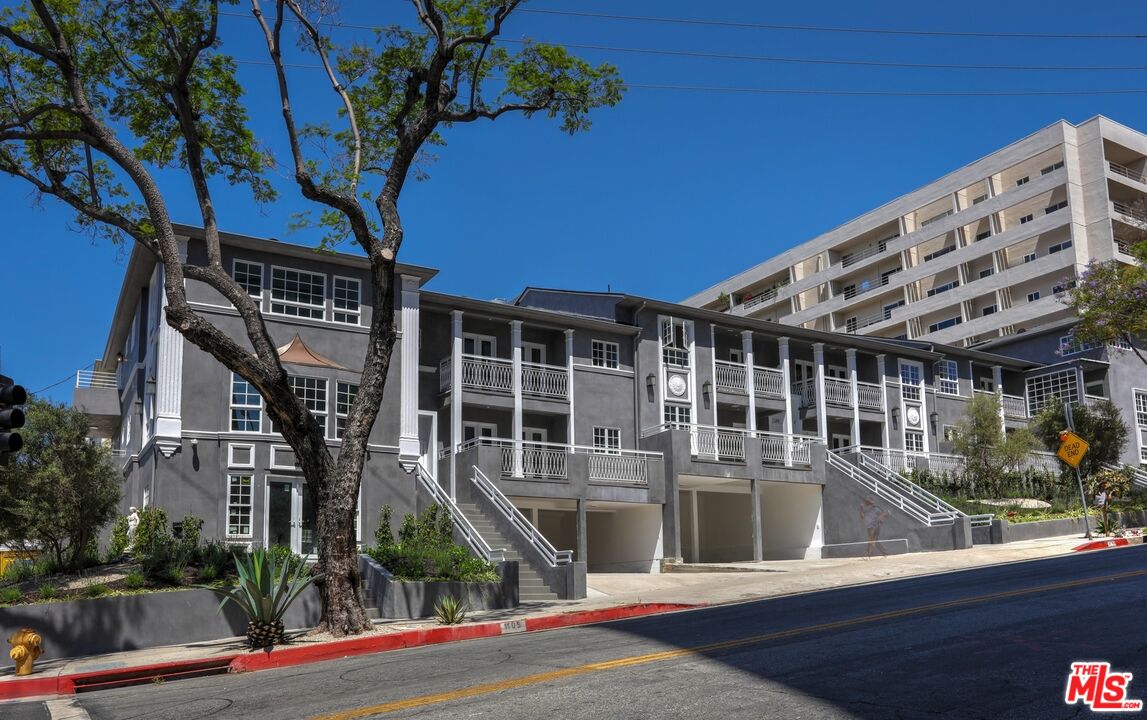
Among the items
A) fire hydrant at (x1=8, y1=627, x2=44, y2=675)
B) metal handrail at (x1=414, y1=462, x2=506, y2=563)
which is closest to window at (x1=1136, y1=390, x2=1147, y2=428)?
metal handrail at (x1=414, y1=462, x2=506, y2=563)

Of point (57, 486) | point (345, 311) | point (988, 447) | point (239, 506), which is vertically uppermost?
point (345, 311)

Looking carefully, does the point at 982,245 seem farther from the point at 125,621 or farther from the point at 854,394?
the point at 125,621

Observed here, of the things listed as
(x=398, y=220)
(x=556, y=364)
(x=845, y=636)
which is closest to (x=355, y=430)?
(x=398, y=220)

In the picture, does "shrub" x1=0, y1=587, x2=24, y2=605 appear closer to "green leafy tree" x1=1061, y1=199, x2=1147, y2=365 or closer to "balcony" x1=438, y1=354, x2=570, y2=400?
"balcony" x1=438, y1=354, x2=570, y2=400

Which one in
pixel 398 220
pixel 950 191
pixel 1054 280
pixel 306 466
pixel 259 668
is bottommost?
pixel 259 668

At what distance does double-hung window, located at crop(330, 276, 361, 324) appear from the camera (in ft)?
86.3

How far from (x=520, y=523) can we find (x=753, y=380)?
44.3 ft

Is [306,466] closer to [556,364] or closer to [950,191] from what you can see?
[556,364]

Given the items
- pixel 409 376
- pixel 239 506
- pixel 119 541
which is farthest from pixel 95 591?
pixel 409 376

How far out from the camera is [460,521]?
2353 cm

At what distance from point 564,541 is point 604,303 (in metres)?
7.83

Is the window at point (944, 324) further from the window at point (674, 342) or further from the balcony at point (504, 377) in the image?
the balcony at point (504, 377)

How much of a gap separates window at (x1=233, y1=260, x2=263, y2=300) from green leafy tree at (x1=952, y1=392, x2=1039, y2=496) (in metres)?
23.2

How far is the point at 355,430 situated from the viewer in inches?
611
